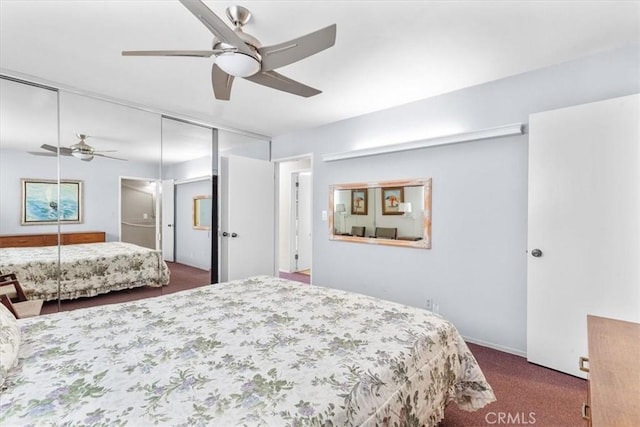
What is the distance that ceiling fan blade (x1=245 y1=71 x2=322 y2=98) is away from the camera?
6.48ft

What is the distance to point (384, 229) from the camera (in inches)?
138

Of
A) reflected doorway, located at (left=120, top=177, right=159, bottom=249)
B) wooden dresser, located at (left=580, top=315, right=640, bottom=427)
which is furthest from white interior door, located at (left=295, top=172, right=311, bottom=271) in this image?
wooden dresser, located at (left=580, top=315, right=640, bottom=427)

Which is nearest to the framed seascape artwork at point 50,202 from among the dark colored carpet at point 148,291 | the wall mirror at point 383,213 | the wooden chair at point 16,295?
the wooden chair at point 16,295

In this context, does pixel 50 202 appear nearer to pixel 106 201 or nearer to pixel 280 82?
pixel 106 201

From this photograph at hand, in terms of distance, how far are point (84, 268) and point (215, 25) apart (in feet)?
9.35

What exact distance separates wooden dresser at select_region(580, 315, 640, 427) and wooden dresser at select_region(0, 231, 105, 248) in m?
3.70

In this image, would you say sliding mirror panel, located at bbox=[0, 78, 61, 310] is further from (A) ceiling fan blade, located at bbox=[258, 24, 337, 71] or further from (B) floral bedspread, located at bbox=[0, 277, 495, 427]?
(A) ceiling fan blade, located at bbox=[258, 24, 337, 71]

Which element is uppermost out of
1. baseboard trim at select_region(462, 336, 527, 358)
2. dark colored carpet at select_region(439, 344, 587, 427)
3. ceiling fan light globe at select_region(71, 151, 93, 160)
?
ceiling fan light globe at select_region(71, 151, 93, 160)

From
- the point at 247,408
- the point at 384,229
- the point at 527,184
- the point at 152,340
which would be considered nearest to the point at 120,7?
the point at 152,340

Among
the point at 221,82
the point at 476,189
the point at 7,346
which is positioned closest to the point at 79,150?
the point at 221,82

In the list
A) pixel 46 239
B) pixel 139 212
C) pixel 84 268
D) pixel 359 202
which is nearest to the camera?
pixel 46 239

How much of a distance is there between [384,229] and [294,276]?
2.72 meters

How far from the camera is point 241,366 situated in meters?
1.15

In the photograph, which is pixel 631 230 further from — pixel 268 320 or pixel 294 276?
pixel 294 276
